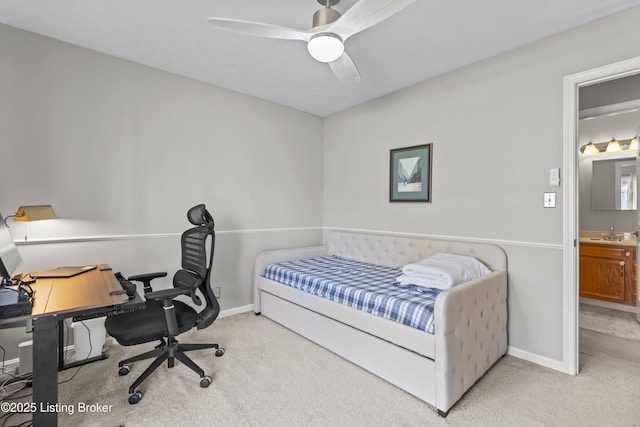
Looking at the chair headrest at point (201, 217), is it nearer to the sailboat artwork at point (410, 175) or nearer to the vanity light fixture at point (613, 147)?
the sailboat artwork at point (410, 175)

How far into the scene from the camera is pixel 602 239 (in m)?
3.87

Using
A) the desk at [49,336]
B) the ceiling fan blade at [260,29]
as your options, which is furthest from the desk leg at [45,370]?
the ceiling fan blade at [260,29]

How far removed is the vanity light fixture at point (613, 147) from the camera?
12.6ft

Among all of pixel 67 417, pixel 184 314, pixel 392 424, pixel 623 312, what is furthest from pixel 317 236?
pixel 623 312

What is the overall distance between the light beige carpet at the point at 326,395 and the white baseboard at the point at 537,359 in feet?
0.18

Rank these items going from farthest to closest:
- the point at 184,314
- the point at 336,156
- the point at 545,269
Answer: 1. the point at 336,156
2. the point at 545,269
3. the point at 184,314

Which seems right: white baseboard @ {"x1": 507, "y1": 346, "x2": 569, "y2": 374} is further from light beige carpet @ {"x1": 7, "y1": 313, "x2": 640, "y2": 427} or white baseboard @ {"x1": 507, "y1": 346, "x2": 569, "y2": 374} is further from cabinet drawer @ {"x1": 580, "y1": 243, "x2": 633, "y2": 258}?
cabinet drawer @ {"x1": 580, "y1": 243, "x2": 633, "y2": 258}

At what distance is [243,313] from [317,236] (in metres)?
1.47

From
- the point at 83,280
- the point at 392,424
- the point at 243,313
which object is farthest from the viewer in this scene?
the point at 243,313

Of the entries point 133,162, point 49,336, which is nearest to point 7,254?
point 49,336

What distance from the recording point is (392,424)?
1737 mm

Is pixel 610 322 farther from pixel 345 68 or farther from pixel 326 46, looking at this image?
pixel 326 46

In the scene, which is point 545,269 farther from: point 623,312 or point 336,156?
point 336,156

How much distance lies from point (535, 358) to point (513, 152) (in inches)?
66.6
